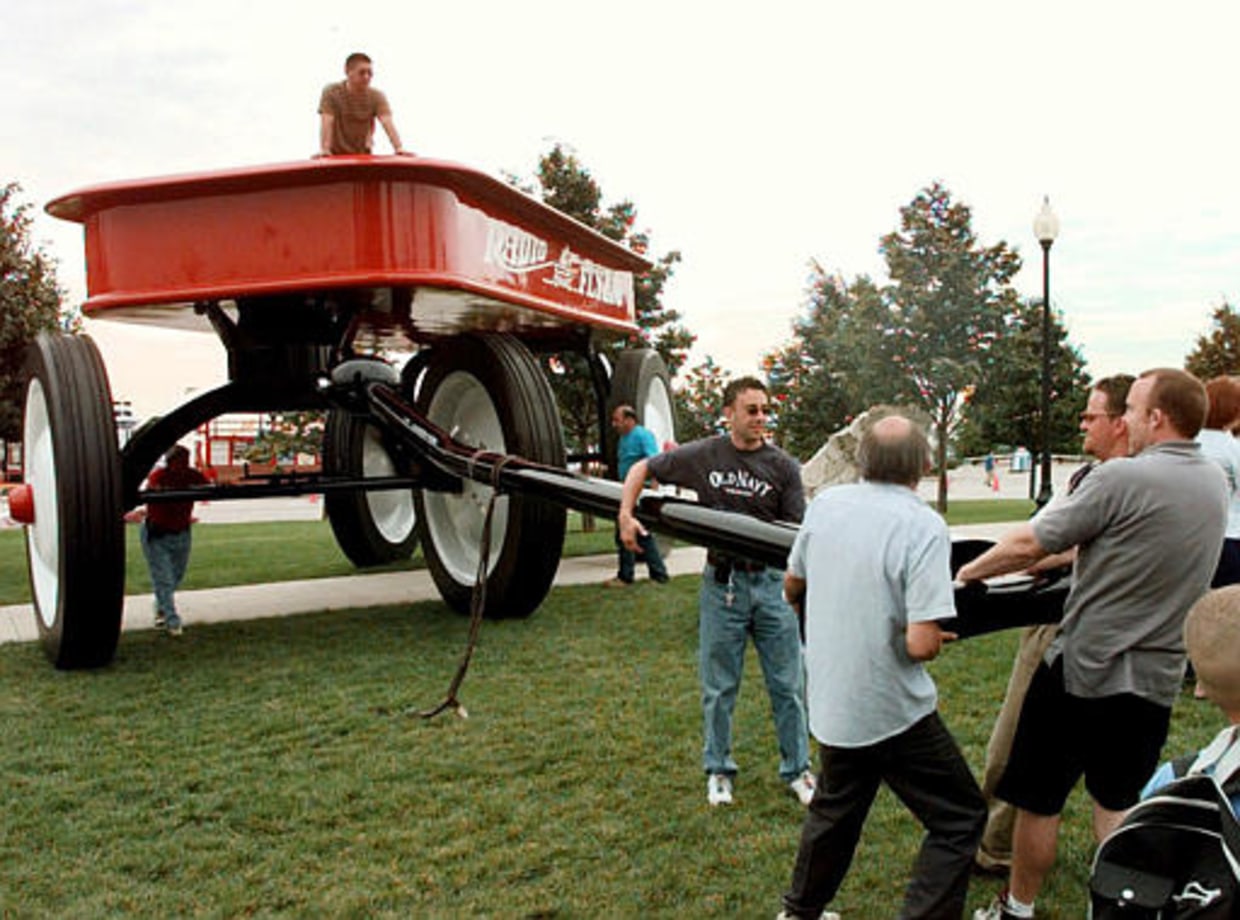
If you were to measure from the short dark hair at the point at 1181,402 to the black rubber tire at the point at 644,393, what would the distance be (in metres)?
5.86

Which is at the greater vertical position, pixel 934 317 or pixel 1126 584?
pixel 934 317

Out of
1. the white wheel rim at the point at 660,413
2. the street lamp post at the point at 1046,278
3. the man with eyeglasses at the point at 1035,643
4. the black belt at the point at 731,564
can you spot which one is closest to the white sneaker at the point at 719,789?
the black belt at the point at 731,564

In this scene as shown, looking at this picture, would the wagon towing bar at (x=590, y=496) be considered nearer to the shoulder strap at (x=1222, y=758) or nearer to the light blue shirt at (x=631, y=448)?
the shoulder strap at (x=1222, y=758)

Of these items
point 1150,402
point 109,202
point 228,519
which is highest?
point 109,202

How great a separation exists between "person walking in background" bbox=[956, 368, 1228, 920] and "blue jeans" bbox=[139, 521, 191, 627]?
625 centimetres

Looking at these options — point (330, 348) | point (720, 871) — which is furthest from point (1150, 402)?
point (330, 348)

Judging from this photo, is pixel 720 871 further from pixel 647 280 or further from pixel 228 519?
pixel 228 519

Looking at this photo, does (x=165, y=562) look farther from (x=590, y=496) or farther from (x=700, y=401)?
(x=700, y=401)

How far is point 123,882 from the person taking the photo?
360cm

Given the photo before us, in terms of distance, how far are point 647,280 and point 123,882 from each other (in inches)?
587

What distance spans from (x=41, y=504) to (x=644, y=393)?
4.48m

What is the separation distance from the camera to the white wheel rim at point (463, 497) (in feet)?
24.4

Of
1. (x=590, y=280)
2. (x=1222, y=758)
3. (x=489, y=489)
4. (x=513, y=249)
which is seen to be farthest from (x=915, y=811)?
(x=590, y=280)

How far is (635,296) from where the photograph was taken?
15.0 meters
